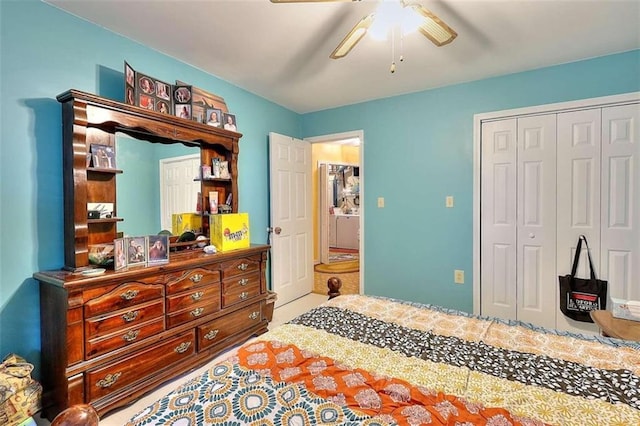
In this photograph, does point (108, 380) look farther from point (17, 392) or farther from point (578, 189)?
point (578, 189)

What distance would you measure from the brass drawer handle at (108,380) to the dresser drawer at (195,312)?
1.22 feet

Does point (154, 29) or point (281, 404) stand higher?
point (154, 29)

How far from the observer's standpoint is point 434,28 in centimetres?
164

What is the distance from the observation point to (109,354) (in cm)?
175

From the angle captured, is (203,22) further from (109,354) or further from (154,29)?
(109,354)

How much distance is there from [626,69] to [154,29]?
365cm

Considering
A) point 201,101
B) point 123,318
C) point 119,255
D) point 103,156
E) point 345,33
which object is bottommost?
point 123,318

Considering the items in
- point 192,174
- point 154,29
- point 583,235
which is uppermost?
point 154,29

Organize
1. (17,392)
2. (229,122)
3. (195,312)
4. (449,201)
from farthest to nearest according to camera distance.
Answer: (449,201)
(229,122)
(195,312)
(17,392)

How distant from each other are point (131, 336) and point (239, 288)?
2.87 ft

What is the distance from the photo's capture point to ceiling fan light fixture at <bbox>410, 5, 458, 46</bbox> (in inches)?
58.6

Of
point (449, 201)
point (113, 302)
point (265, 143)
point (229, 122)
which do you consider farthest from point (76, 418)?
point (449, 201)

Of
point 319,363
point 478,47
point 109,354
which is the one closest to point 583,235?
point 478,47

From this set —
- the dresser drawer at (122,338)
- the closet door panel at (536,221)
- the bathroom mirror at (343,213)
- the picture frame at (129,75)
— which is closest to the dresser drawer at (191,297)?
the dresser drawer at (122,338)
